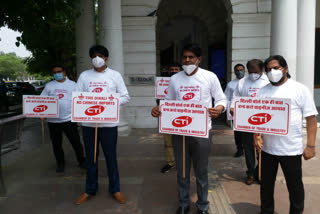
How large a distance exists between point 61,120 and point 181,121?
8.79 ft

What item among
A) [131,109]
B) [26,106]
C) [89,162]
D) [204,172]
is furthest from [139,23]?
[204,172]

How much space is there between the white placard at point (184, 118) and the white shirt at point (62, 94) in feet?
7.81

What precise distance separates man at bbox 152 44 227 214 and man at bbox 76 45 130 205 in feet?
2.65

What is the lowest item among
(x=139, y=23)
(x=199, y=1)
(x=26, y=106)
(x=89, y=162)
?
(x=89, y=162)

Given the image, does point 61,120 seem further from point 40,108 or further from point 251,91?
point 251,91

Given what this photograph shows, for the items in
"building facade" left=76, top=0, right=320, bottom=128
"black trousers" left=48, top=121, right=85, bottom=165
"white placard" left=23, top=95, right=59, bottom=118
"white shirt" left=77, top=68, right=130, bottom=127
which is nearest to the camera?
"white shirt" left=77, top=68, right=130, bottom=127

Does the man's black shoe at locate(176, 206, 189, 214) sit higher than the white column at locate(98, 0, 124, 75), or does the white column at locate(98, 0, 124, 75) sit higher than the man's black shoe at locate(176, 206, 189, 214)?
the white column at locate(98, 0, 124, 75)

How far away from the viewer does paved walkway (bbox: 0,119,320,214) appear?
3.66 metres

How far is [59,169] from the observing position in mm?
5059

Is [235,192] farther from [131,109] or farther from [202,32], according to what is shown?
[202,32]

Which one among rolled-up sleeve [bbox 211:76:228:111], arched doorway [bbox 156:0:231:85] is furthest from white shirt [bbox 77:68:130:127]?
arched doorway [bbox 156:0:231:85]

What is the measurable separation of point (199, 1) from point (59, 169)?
9611 mm

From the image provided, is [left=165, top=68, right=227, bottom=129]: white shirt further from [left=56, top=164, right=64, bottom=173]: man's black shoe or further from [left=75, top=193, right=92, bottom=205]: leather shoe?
[left=56, top=164, right=64, bottom=173]: man's black shoe

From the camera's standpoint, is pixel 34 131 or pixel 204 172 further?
pixel 34 131
